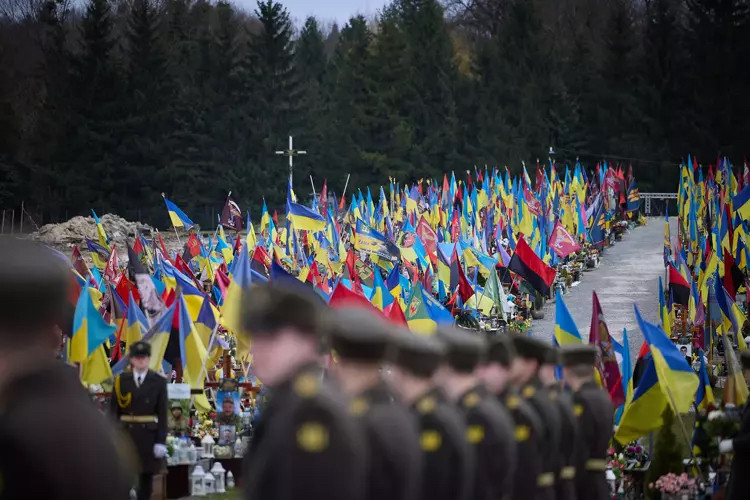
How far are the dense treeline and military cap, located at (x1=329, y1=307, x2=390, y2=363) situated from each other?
174 feet

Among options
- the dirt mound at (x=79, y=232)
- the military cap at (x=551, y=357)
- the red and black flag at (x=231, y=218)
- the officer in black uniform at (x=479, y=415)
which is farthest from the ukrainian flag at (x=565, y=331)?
the dirt mound at (x=79, y=232)

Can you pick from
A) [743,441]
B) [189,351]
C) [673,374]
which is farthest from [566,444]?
[189,351]

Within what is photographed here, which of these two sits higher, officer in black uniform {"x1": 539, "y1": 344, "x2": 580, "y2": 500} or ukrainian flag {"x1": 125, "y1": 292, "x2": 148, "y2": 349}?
officer in black uniform {"x1": 539, "y1": 344, "x2": 580, "y2": 500}

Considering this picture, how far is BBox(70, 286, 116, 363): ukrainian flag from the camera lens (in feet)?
43.9

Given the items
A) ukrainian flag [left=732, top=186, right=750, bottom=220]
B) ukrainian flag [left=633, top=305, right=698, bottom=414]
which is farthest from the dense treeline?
ukrainian flag [left=633, top=305, right=698, bottom=414]

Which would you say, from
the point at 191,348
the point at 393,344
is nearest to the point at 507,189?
the point at 191,348

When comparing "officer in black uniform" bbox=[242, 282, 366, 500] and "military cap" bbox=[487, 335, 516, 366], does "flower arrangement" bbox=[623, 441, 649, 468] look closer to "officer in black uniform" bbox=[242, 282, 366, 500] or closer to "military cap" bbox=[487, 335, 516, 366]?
"military cap" bbox=[487, 335, 516, 366]

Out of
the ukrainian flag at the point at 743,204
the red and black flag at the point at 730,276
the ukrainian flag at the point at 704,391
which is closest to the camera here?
the ukrainian flag at the point at 704,391

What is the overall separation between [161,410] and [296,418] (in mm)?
6076

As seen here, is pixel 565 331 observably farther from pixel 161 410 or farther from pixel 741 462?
pixel 741 462

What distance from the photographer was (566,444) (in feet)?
23.5

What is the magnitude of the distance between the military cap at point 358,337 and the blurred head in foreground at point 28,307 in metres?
1.17

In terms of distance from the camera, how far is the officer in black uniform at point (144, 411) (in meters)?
9.61

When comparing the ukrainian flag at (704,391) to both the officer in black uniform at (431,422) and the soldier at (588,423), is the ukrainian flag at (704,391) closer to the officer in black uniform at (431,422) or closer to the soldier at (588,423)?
the soldier at (588,423)
